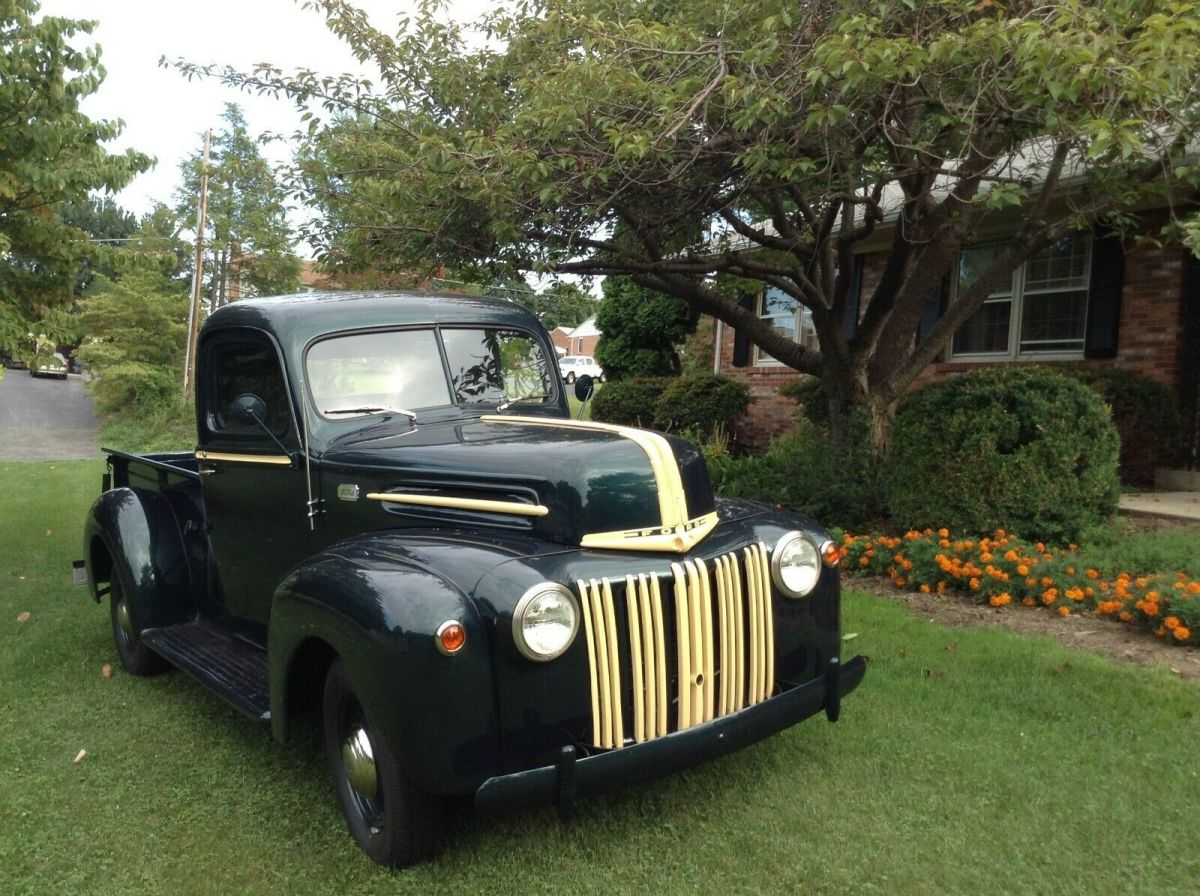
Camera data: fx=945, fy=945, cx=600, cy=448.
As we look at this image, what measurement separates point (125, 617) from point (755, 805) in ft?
11.5

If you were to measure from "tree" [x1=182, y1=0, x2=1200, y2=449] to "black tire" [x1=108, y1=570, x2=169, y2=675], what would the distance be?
331 cm

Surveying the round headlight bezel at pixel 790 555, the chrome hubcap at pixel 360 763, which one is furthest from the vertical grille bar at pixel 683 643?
the chrome hubcap at pixel 360 763

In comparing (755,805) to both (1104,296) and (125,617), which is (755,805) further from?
(1104,296)

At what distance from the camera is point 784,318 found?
1431cm

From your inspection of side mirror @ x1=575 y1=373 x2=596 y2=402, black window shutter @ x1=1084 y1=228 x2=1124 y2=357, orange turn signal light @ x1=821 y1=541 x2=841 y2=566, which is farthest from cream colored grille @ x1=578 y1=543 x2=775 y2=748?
black window shutter @ x1=1084 y1=228 x2=1124 y2=357

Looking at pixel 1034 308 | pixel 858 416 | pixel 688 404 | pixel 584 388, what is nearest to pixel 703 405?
pixel 688 404

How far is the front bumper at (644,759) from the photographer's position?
2633 millimetres

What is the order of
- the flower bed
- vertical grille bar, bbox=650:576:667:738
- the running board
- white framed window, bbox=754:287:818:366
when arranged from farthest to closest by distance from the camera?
white framed window, bbox=754:287:818:366
the flower bed
the running board
vertical grille bar, bbox=650:576:667:738

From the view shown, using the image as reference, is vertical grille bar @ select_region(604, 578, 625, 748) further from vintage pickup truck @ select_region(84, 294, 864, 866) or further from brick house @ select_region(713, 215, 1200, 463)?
brick house @ select_region(713, 215, 1200, 463)

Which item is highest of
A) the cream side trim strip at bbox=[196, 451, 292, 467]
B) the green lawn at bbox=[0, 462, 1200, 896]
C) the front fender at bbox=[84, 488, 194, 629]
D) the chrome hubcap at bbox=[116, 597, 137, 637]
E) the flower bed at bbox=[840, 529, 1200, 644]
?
the cream side trim strip at bbox=[196, 451, 292, 467]

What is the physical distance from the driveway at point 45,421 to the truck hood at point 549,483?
51.7 ft

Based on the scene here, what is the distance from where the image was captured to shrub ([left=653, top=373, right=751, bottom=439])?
12.9 m

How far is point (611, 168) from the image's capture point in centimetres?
602

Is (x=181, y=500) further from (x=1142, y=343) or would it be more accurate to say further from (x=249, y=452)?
(x=1142, y=343)
